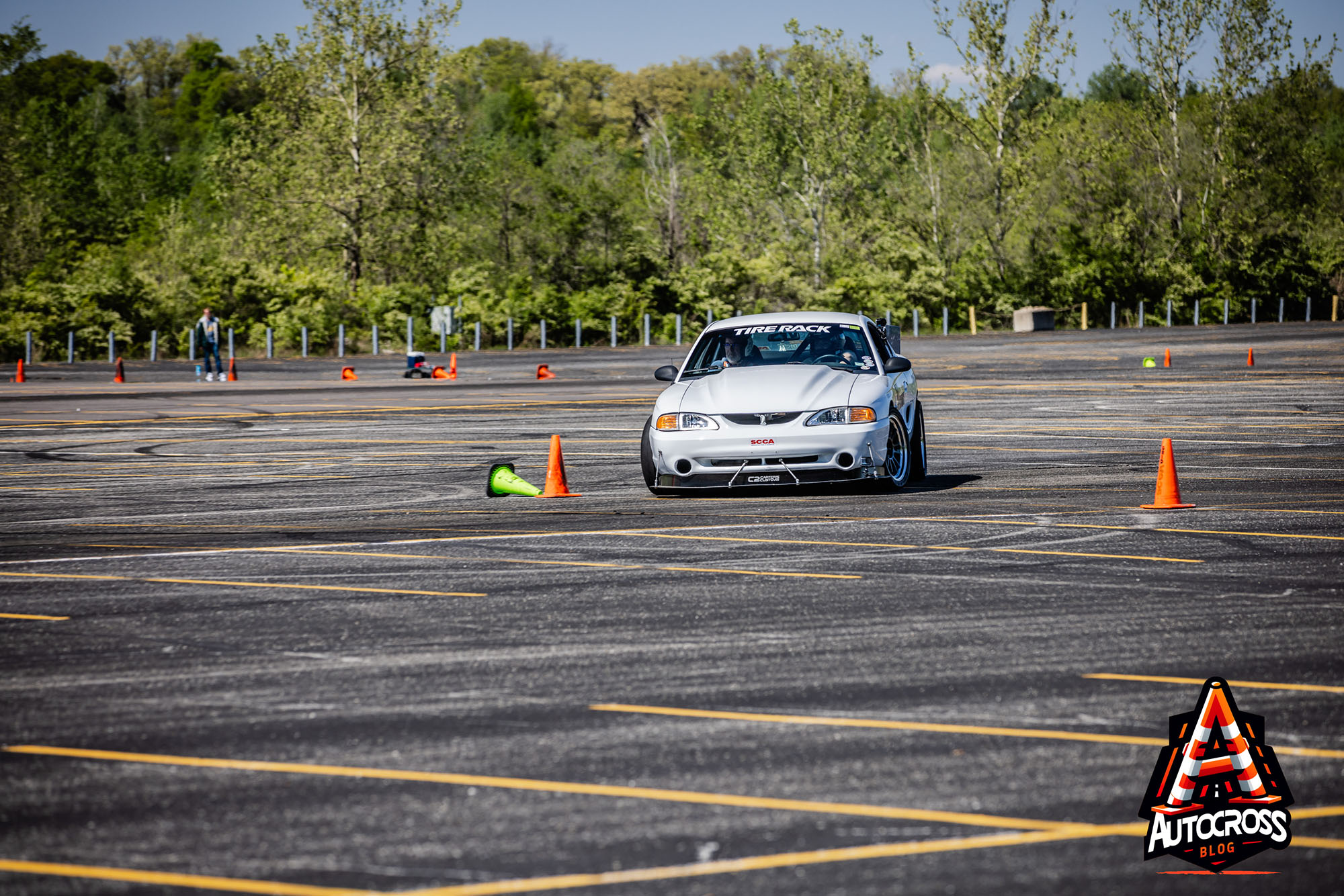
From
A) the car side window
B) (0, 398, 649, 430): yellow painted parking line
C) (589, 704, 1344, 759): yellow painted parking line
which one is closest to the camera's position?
(589, 704, 1344, 759): yellow painted parking line

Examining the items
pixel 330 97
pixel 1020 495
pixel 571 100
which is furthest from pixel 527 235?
pixel 571 100

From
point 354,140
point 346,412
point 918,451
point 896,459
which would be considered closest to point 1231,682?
point 896,459

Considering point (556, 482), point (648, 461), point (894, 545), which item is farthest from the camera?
point (556, 482)

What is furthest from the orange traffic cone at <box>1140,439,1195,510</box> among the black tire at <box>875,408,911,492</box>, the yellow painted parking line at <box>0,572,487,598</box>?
the yellow painted parking line at <box>0,572,487,598</box>

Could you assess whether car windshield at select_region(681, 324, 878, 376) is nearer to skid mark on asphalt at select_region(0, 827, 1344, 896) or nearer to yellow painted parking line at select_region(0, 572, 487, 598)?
yellow painted parking line at select_region(0, 572, 487, 598)

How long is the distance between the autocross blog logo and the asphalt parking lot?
3.0 inches

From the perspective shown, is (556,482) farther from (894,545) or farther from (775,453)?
(894,545)

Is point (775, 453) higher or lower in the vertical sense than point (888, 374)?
lower

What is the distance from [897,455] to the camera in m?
13.2

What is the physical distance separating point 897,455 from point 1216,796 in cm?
852

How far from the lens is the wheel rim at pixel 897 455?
507 inches

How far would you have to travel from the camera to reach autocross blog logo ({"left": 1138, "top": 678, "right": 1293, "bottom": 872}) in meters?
4.44

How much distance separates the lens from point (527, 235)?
6250 centimetres

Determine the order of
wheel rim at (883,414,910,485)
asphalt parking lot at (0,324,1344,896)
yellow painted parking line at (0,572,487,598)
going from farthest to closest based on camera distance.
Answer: wheel rim at (883,414,910,485) < yellow painted parking line at (0,572,487,598) < asphalt parking lot at (0,324,1344,896)
